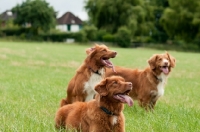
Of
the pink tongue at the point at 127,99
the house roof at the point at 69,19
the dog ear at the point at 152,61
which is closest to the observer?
the pink tongue at the point at 127,99

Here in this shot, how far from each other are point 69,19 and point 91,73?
360ft

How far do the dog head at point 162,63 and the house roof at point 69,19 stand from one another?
354 feet

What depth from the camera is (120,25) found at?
6981 centimetres

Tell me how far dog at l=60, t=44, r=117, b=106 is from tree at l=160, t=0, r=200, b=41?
187 ft

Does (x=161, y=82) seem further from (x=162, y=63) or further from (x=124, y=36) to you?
(x=124, y=36)

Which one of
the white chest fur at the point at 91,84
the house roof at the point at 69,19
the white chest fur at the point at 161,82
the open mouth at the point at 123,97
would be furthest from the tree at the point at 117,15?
the open mouth at the point at 123,97

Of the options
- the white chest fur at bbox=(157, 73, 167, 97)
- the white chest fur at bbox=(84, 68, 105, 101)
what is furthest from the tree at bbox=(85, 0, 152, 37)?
the white chest fur at bbox=(84, 68, 105, 101)

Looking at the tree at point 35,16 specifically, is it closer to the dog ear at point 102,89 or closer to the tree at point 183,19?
the tree at point 183,19

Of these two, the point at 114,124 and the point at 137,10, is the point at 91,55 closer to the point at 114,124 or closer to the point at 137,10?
the point at 114,124

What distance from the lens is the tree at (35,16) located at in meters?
74.5

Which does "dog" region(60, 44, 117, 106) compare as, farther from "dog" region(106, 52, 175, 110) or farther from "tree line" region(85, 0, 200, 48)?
"tree line" region(85, 0, 200, 48)

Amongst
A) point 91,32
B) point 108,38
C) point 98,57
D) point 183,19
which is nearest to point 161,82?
point 98,57

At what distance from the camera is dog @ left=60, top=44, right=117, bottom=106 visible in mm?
8297

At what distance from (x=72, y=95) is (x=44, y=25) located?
6734 cm
